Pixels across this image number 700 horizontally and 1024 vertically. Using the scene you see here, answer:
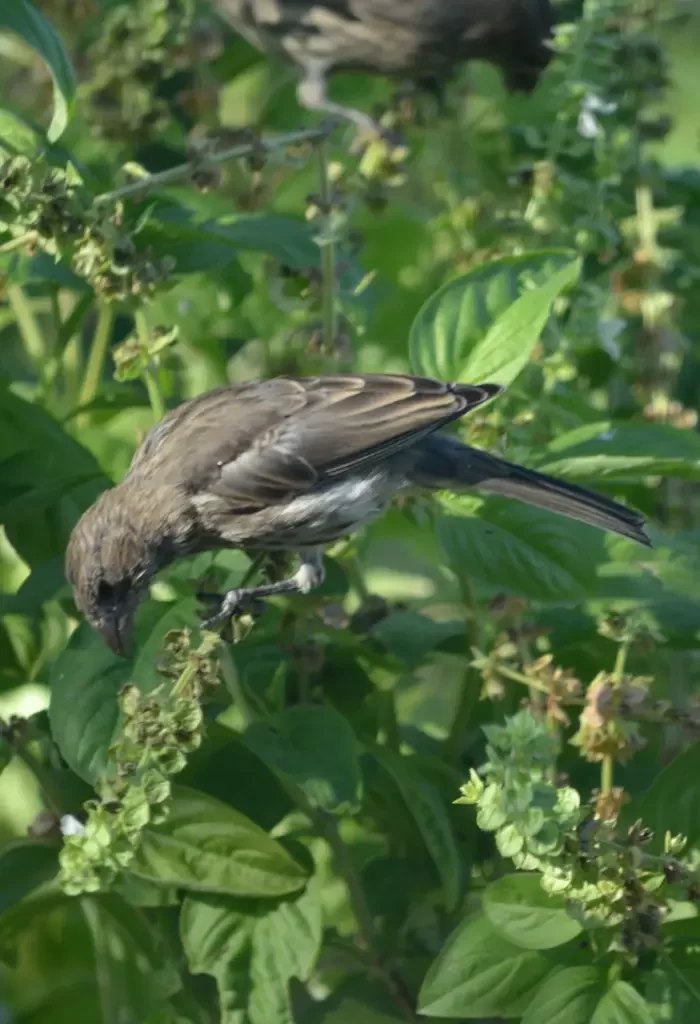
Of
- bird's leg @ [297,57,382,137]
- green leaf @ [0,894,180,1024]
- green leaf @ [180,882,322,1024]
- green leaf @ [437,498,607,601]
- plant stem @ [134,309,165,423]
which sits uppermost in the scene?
bird's leg @ [297,57,382,137]

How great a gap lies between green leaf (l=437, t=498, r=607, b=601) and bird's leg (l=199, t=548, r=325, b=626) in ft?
0.83

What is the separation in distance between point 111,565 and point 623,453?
933 millimetres

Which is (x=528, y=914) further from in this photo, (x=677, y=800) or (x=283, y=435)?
(x=283, y=435)

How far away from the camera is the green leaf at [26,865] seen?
7.97 ft

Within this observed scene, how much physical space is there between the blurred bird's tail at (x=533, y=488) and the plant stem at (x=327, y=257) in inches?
13.5

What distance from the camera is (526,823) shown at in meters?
1.85

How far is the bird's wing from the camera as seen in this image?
2779mm

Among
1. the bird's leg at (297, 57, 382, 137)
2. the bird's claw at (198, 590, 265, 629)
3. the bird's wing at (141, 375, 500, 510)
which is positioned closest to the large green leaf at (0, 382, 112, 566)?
the bird's wing at (141, 375, 500, 510)

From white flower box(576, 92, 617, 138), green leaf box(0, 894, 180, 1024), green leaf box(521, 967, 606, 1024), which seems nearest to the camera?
green leaf box(521, 967, 606, 1024)

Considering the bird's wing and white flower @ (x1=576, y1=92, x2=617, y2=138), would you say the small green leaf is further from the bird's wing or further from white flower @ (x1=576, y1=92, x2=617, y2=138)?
white flower @ (x1=576, y1=92, x2=617, y2=138)

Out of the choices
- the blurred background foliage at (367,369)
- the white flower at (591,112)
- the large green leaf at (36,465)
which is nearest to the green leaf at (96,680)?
the blurred background foliage at (367,369)

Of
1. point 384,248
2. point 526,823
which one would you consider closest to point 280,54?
point 384,248

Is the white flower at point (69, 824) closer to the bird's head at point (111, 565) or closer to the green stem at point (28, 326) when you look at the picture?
the bird's head at point (111, 565)

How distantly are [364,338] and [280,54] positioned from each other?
858mm
